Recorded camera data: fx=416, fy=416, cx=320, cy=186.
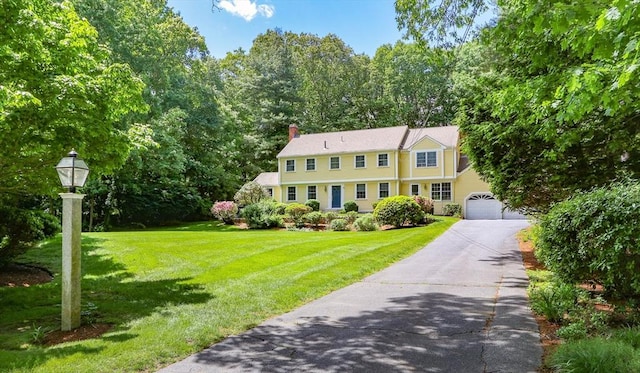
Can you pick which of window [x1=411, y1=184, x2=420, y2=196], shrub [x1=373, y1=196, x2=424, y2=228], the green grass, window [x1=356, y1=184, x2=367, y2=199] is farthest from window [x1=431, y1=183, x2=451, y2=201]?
the green grass

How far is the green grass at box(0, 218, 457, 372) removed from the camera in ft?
15.9

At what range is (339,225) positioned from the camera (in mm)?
22609

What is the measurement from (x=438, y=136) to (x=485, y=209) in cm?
638

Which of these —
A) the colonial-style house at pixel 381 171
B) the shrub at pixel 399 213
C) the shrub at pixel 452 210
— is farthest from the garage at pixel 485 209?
the shrub at pixel 399 213

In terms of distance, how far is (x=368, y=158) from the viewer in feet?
102

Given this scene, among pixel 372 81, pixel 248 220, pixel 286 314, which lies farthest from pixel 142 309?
pixel 372 81

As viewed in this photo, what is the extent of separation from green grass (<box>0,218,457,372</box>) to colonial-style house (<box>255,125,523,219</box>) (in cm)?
1389

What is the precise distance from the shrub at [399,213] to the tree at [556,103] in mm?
8869

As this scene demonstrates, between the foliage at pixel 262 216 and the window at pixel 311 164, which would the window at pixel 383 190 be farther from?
the foliage at pixel 262 216

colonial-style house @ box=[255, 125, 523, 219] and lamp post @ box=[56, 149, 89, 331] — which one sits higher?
colonial-style house @ box=[255, 125, 523, 219]

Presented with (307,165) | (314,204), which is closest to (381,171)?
(314,204)

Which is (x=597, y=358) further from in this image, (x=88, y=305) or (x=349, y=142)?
(x=349, y=142)

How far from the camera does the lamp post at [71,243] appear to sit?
588 cm

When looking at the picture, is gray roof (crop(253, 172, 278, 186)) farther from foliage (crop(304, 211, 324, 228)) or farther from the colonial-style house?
foliage (crop(304, 211, 324, 228))
